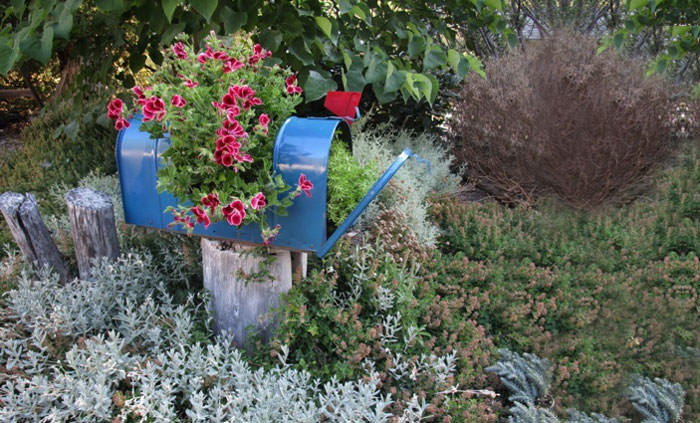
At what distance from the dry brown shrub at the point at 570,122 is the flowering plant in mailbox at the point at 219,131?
7.98 ft

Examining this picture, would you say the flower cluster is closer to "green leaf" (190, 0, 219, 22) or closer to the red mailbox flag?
"green leaf" (190, 0, 219, 22)

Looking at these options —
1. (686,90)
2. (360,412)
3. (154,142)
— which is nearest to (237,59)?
(154,142)

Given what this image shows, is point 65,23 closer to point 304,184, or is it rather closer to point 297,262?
point 304,184

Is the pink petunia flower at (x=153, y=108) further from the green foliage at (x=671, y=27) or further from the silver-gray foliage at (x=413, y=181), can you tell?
the green foliage at (x=671, y=27)

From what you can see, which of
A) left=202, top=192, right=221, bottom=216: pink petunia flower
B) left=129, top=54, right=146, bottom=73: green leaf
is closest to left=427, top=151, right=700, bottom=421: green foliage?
left=202, top=192, right=221, bottom=216: pink petunia flower

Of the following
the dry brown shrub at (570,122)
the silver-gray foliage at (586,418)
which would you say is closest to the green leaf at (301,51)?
the silver-gray foliage at (586,418)

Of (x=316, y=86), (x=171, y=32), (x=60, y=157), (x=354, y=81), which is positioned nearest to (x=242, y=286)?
(x=316, y=86)

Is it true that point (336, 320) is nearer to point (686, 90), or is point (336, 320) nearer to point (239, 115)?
point (239, 115)

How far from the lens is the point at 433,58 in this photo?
2.59 metres

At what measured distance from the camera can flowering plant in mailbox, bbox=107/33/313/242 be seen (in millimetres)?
1689

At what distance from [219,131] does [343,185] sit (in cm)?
54

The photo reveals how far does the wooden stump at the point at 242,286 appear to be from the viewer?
2168 mm

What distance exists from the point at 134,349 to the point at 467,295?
1695mm

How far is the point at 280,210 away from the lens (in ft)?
6.09
